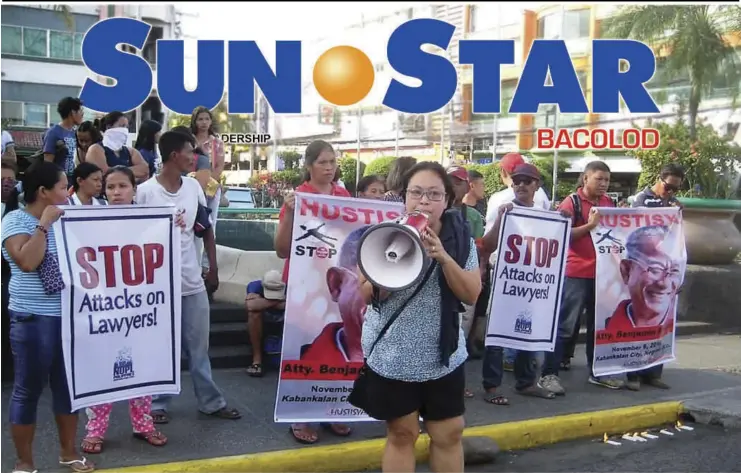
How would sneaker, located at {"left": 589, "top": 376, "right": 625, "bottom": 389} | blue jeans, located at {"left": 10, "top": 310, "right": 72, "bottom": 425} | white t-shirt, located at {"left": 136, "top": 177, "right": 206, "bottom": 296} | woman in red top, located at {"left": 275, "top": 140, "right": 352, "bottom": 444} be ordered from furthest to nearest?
1. sneaker, located at {"left": 589, "top": 376, "right": 625, "bottom": 389}
2. white t-shirt, located at {"left": 136, "top": 177, "right": 206, "bottom": 296}
3. woman in red top, located at {"left": 275, "top": 140, "right": 352, "bottom": 444}
4. blue jeans, located at {"left": 10, "top": 310, "right": 72, "bottom": 425}

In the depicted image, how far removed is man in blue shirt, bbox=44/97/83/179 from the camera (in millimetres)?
6723

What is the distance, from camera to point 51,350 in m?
4.04

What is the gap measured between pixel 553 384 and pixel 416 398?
3.18 m

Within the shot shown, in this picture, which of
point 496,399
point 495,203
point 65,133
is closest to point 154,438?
point 496,399

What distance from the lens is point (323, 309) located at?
15.8ft

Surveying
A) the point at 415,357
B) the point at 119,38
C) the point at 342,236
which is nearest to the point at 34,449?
the point at 342,236

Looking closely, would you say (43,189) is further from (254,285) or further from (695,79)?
(695,79)

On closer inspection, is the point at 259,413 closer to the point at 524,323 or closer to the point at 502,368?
the point at 502,368

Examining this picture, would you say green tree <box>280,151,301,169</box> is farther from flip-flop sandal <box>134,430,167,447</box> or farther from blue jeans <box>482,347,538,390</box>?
flip-flop sandal <box>134,430,167,447</box>

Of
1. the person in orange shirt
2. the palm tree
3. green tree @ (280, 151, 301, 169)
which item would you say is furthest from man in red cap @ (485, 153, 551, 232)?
the palm tree

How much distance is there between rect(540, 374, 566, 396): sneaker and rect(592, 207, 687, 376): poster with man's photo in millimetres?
337

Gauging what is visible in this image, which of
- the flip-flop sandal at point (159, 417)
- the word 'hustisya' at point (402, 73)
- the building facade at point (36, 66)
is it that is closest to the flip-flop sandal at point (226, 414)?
the flip-flop sandal at point (159, 417)

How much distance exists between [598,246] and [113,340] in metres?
3.86

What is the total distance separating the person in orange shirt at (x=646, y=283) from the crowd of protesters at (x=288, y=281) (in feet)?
0.92
